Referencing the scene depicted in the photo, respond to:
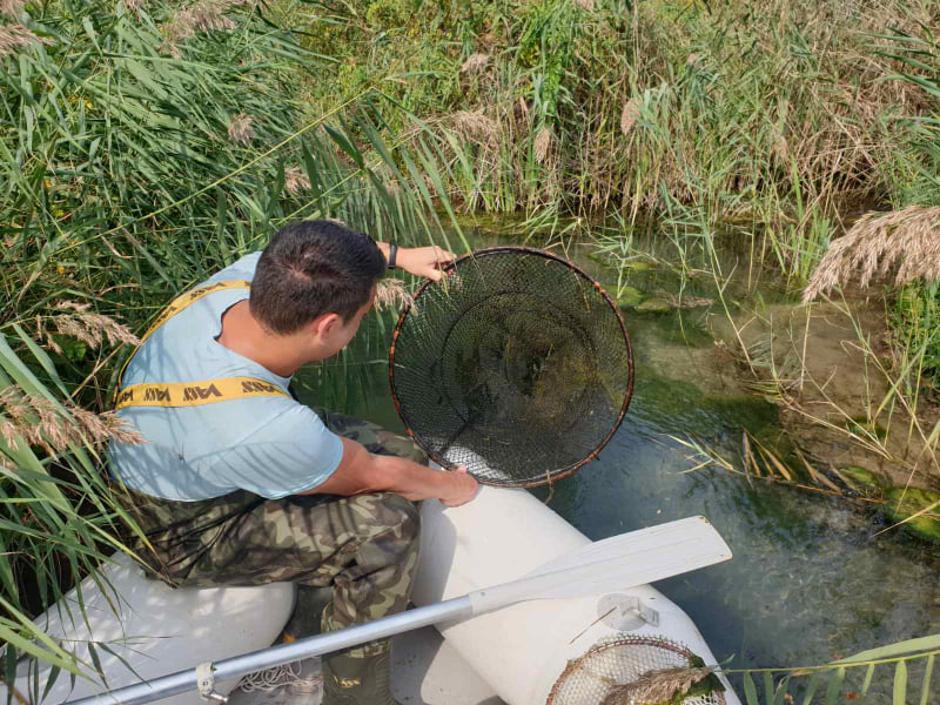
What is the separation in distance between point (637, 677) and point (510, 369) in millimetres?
1209

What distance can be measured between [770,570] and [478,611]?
136 centimetres

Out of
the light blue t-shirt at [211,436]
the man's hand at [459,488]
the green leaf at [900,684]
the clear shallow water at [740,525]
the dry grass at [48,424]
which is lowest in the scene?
the clear shallow water at [740,525]

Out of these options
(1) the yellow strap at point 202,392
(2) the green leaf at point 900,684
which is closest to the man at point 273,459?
A: (1) the yellow strap at point 202,392

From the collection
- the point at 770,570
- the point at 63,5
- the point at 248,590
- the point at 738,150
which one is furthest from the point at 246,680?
the point at 738,150

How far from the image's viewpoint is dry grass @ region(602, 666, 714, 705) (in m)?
1.66

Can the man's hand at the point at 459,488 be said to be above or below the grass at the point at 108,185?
below

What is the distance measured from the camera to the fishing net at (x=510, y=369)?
8.32 ft

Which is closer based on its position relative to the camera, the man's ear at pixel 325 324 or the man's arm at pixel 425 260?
the man's ear at pixel 325 324

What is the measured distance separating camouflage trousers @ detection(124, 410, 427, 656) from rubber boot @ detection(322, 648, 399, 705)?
4cm

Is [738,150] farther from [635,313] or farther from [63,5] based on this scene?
[63,5]

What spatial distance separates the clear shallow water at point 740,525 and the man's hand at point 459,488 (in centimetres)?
83

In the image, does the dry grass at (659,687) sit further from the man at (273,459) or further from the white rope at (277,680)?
the white rope at (277,680)

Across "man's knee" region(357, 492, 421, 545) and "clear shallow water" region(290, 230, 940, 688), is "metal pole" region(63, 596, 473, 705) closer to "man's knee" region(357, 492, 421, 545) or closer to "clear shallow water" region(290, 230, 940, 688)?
"man's knee" region(357, 492, 421, 545)

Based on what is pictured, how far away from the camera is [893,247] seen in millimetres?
2451
